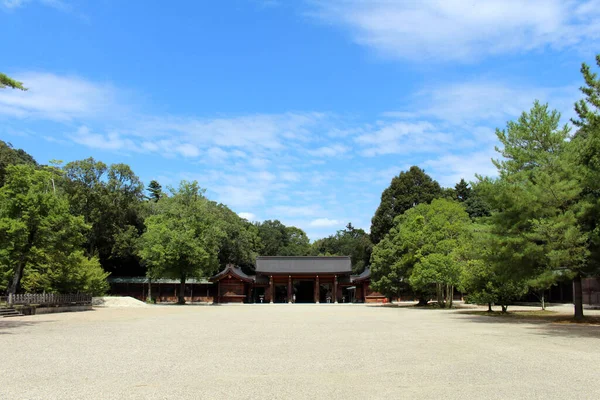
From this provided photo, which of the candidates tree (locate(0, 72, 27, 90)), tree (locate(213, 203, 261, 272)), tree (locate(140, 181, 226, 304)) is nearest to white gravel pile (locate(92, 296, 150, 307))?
tree (locate(140, 181, 226, 304))

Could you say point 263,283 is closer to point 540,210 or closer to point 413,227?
point 413,227

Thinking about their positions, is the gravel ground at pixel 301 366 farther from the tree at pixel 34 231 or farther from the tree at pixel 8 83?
the tree at pixel 34 231

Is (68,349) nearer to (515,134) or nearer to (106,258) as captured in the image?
(515,134)

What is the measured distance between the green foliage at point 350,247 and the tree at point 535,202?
34.2m

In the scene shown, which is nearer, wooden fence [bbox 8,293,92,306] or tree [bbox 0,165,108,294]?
tree [bbox 0,165,108,294]

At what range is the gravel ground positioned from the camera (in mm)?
6430

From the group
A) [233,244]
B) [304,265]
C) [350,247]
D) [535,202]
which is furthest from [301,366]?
[350,247]

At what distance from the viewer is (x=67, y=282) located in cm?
2975

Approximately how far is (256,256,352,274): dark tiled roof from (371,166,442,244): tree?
4848 millimetres

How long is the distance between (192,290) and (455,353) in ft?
141

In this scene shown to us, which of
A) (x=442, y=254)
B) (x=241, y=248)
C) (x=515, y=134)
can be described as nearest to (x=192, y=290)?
(x=241, y=248)

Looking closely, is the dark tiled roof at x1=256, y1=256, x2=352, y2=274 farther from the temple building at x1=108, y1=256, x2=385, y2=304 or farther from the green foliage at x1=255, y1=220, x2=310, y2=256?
the green foliage at x1=255, y1=220, x2=310, y2=256

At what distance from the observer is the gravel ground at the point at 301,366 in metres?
6.43

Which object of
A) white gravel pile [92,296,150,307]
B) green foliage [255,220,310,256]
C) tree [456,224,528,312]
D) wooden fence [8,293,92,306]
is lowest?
white gravel pile [92,296,150,307]
